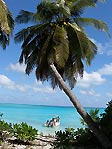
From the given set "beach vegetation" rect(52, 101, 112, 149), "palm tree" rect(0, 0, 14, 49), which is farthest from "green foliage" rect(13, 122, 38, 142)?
"palm tree" rect(0, 0, 14, 49)

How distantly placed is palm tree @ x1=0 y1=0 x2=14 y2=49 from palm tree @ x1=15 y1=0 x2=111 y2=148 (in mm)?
1274

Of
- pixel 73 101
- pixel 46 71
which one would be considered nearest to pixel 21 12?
pixel 46 71

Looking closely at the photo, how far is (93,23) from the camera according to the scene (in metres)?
18.9

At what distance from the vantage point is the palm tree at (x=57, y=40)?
17609mm

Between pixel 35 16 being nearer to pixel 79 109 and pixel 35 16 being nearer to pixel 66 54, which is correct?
pixel 66 54

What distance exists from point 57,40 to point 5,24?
3.18m

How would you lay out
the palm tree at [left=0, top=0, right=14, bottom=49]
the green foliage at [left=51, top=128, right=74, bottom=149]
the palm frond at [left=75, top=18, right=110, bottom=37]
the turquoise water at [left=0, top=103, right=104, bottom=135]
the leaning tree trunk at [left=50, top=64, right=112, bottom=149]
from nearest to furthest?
the green foliage at [left=51, top=128, right=74, bottom=149] < the leaning tree trunk at [left=50, top=64, right=112, bottom=149] < the palm tree at [left=0, top=0, right=14, bottom=49] < the palm frond at [left=75, top=18, right=110, bottom=37] < the turquoise water at [left=0, top=103, right=104, bottom=135]

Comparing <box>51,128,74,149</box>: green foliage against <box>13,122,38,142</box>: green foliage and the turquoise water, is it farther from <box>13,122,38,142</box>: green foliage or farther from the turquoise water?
the turquoise water

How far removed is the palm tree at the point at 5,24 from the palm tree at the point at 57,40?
1.27 m

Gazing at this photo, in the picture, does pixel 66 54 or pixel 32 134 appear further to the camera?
pixel 66 54

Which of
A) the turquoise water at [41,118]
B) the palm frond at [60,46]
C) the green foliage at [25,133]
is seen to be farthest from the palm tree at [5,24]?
the turquoise water at [41,118]

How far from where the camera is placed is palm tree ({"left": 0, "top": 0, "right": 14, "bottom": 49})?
15366mm

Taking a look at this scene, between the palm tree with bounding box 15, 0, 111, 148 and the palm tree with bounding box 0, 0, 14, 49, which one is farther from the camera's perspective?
the palm tree with bounding box 15, 0, 111, 148

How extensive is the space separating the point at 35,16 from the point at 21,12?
3.55ft
